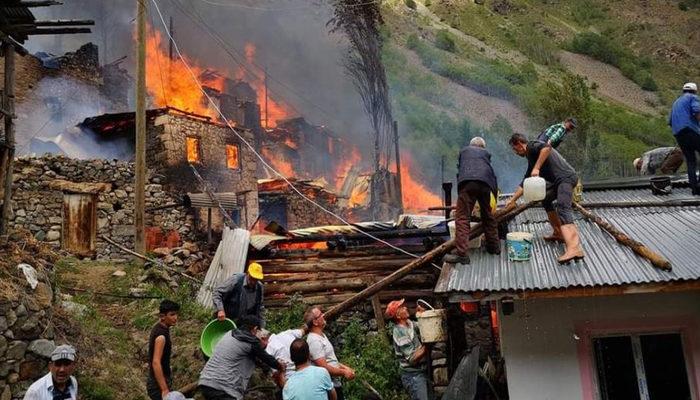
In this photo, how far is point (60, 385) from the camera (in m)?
4.96

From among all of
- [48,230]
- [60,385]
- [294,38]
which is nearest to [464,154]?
[60,385]

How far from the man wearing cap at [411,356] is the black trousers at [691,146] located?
5.82 metres

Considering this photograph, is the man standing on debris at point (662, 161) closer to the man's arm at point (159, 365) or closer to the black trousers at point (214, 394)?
the black trousers at point (214, 394)

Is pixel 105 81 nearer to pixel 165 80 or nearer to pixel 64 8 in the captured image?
pixel 165 80

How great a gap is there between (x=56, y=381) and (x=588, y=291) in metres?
5.70

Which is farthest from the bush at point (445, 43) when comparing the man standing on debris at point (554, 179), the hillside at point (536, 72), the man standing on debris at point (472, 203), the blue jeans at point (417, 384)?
the blue jeans at point (417, 384)

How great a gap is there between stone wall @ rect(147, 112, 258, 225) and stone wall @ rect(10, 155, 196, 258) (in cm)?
171

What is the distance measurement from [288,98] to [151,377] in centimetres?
4562

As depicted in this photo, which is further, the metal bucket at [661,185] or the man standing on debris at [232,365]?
the metal bucket at [661,185]

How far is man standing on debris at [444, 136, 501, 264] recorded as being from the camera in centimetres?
757

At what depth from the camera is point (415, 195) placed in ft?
130

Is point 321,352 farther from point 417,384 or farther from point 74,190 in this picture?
point 74,190

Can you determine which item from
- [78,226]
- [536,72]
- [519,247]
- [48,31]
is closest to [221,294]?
[519,247]

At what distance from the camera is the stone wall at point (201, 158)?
68.6ft
